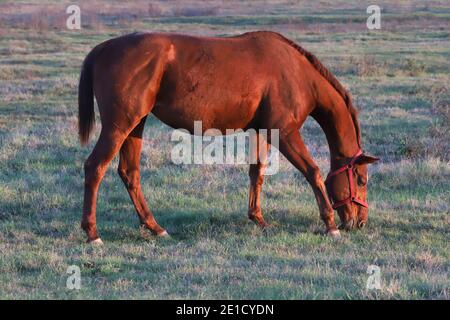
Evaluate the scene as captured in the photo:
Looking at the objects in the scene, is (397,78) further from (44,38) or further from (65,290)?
(44,38)

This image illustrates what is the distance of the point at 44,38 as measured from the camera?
31016mm

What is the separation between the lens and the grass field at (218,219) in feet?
18.9

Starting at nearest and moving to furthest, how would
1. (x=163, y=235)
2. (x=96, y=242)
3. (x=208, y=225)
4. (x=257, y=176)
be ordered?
1. (x=96, y=242)
2. (x=163, y=235)
3. (x=208, y=225)
4. (x=257, y=176)

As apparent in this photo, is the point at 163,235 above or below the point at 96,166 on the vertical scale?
below

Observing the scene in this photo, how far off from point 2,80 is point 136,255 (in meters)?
14.3

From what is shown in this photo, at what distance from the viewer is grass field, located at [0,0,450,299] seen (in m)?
5.75

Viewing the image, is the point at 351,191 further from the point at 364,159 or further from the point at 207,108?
the point at 207,108

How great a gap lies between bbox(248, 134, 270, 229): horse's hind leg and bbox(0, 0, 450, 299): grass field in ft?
0.50

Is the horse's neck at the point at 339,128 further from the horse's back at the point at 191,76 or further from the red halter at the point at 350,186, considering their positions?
the horse's back at the point at 191,76

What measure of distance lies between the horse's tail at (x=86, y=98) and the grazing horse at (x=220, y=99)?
0.4 inches

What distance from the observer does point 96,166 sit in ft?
23.7

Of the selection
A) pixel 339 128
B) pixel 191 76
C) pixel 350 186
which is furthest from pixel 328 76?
pixel 191 76

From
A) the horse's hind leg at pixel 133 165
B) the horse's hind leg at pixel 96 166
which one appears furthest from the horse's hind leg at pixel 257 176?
the horse's hind leg at pixel 96 166

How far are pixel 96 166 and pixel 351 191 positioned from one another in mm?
2646
